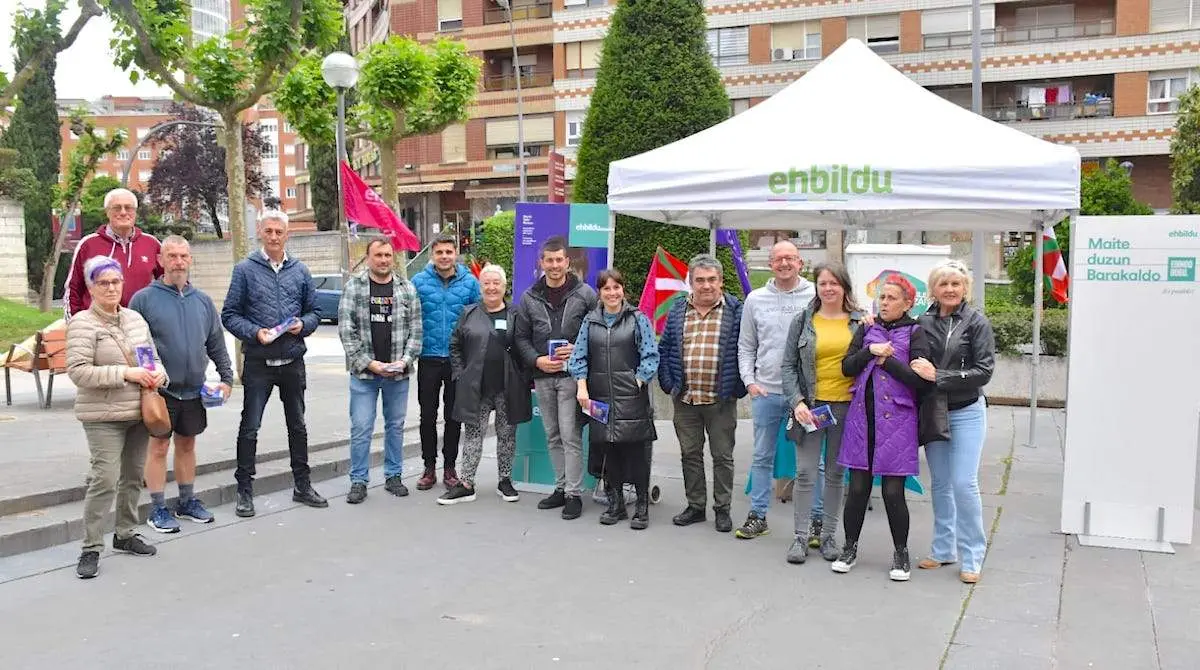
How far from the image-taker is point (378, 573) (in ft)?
18.3

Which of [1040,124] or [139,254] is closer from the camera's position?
[139,254]

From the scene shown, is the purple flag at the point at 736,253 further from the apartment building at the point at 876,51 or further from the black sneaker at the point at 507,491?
the apartment building at the point at 876,51

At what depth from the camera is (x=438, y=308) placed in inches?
292

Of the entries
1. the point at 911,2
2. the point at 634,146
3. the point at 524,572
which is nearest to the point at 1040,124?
the point at 911,2

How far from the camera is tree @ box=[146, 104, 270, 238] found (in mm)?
51156

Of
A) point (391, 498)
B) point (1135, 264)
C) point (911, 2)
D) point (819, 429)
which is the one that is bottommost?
point (391, 498)

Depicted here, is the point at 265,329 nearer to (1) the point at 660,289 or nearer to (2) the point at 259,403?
(2) the point at 259,403

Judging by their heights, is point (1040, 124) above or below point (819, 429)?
above

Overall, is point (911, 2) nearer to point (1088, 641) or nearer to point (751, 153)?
point (751, 153)

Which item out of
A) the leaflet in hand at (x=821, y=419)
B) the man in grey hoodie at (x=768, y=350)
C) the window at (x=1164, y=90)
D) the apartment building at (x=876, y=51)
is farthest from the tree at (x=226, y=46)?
the window at (x=1164, y=90)

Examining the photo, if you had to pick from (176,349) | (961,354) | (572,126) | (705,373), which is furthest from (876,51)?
(176,349)

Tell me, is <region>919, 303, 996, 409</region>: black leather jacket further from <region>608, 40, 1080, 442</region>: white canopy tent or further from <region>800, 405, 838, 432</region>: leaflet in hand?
<region>608, 40, 1080, 442</region>: white canopy tent

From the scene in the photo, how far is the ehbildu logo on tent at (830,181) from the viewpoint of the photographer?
6562mm

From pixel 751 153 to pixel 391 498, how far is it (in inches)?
141
